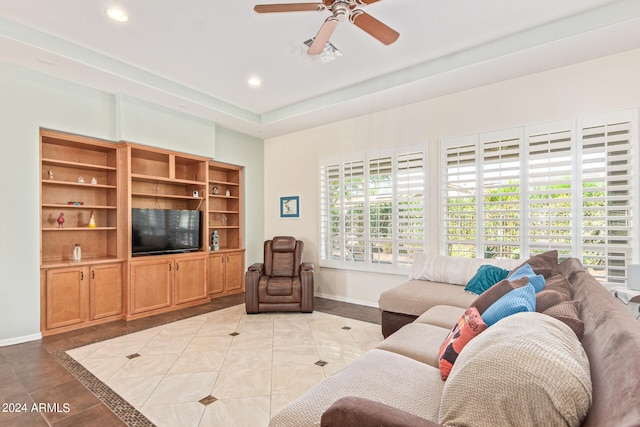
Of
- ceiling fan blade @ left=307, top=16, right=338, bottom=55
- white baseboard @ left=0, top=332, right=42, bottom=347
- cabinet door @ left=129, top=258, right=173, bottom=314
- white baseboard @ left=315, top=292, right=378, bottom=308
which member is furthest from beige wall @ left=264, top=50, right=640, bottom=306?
white baseboard @ left=0, top=332, right=42, bottom=347

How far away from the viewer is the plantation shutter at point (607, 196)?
3.09 metres

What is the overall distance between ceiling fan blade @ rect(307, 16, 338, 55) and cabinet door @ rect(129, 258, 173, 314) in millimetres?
3574

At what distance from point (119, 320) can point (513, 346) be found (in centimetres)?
471

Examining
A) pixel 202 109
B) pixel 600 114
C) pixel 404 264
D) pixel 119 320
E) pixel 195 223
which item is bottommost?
pixel 119 320

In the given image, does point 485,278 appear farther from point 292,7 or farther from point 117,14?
point 117,14

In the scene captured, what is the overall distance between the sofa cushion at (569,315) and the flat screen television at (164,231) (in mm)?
4619

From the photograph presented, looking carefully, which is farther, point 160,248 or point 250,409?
point 160,248

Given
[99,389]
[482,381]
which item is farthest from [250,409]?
[482,381]

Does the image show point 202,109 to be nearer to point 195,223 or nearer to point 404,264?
point 195,223

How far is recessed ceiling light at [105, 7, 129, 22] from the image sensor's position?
9.01ft

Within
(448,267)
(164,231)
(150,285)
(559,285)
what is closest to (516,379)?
(559,285)

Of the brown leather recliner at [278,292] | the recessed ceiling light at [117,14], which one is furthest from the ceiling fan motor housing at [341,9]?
the brown leather recliner at [278,292]

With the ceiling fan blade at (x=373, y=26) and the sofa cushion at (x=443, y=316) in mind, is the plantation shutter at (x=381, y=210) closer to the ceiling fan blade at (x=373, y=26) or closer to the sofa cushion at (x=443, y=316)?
the sofa cushion at (x=443, y=316)

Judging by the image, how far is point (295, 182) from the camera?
5.81 metres
